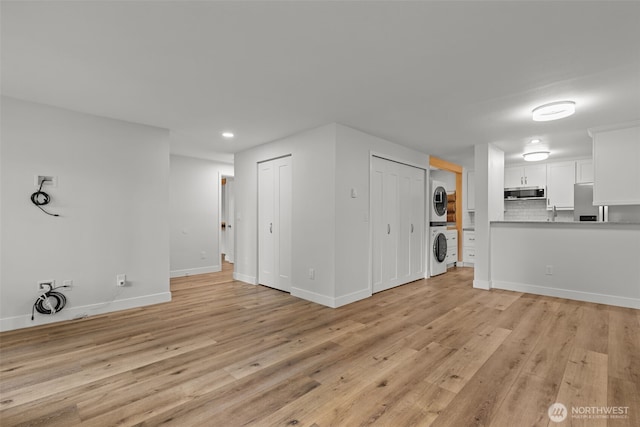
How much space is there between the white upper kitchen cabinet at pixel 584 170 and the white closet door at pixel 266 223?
19.5ft

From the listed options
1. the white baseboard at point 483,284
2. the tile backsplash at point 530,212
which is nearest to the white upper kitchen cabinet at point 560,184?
the tile backsplash at point 530,212

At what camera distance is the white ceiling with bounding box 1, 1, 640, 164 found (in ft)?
5.57

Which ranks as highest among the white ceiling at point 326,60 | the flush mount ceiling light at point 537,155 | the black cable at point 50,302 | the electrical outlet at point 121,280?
the white ceiling at point 326,60

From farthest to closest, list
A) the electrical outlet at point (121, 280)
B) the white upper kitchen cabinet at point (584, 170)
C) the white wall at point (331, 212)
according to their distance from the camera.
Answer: the white upper kitchen cabinet at point (584, 170)
the white wall at point (331, 212)
the electrical outlet at point (121, 280)

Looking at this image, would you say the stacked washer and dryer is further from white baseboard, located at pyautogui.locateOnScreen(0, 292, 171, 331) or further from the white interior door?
the white interior door

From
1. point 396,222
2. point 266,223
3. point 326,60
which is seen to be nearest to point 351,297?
point 396,222

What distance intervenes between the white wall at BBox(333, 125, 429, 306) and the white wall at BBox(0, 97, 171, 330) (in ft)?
7.63

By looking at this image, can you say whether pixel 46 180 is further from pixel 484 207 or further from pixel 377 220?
pixel 484 207

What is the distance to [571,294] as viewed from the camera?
13.2 feet

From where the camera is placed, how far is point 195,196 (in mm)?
5895

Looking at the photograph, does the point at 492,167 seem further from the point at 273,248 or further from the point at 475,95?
the point at 273,248

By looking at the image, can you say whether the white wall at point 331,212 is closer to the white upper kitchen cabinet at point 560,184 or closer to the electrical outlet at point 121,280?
the electrical outlet at point 121,280

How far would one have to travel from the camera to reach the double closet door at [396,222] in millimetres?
4332

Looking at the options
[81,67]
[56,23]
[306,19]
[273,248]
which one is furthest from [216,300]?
[306,19]
